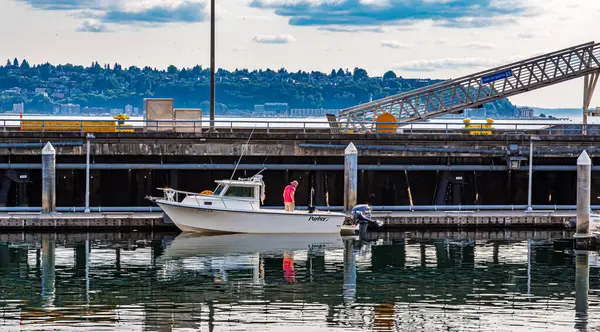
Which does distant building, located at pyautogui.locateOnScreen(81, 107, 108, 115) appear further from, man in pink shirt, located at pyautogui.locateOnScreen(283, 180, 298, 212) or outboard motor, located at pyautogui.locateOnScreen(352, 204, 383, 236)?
outboard motor, located at pyautogui.locateOnScreen(352, 204, 383, 236)

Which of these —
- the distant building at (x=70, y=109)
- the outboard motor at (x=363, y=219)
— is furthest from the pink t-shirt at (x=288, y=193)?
the distant building at (x=70, y=109)

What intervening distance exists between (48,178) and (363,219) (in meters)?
11.8

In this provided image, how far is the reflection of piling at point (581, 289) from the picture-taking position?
3303cm

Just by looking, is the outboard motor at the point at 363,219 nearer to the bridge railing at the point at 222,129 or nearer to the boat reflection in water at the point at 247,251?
the boat reflection in water at the point at 247,251

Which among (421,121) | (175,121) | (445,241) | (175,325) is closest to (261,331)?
(175,325)


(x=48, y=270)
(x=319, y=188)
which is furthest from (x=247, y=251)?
(x=319, y=188)

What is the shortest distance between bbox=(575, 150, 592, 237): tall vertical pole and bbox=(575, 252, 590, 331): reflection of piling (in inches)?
37.8

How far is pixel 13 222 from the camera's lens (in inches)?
1886

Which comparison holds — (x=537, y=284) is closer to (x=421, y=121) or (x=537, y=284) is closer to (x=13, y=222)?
(x=13, y=222)

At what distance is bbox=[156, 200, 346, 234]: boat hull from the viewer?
1905 inches

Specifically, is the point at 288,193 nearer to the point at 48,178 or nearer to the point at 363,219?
the point at 363,219

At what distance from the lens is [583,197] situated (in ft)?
148

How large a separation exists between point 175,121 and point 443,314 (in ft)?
67.3

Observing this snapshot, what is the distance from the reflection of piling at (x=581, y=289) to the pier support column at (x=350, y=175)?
370 inches
